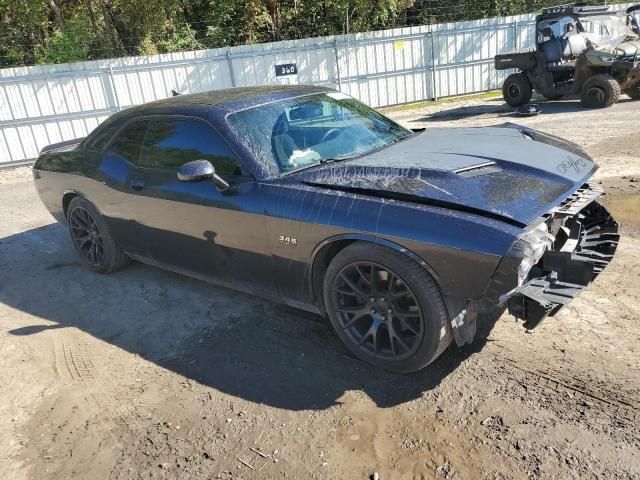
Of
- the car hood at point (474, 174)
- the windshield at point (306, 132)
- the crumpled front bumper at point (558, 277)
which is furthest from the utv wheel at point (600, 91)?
the crumpled front bumper at point (558, 277)

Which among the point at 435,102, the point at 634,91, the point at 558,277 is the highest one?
the point at 558,277

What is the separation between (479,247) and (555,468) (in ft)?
3.40

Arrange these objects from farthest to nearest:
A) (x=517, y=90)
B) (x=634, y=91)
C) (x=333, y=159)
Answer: (x=517, y=90), (x=634, y=91), (x=333, y=159)

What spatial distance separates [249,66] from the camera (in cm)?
1484

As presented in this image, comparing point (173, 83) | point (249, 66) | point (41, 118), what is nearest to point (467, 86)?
point (249, 66)

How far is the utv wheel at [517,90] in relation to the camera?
13.3 metres

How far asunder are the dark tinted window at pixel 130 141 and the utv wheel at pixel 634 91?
1176cm

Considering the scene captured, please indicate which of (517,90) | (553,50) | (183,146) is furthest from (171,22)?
(183,146)

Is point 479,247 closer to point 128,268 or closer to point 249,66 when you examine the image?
point 128,268

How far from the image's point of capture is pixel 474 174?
3131mm

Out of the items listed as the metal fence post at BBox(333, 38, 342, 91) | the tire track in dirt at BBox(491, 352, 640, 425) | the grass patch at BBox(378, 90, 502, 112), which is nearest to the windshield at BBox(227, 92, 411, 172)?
the tire track in dirt at BBox(491, 352, 640, 425)

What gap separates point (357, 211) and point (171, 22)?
1799cm

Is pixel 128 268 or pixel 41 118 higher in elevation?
pixel 41 118

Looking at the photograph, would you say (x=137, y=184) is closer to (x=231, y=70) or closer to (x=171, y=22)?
(x=231, y=70)
